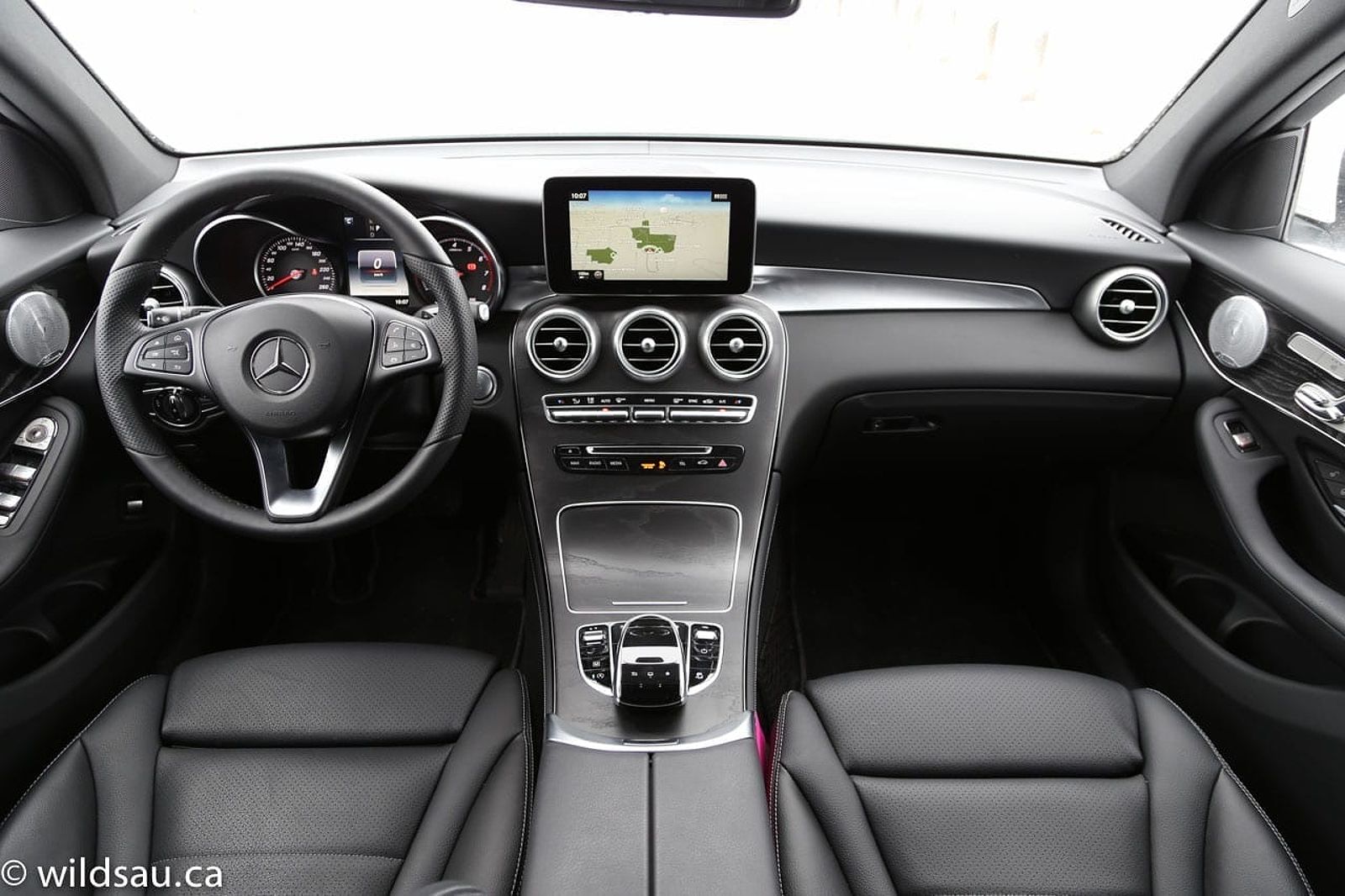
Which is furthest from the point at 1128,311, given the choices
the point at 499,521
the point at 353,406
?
the point at 499,521

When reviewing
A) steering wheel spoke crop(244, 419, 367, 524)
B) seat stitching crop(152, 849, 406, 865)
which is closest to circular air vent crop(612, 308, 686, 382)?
steering wheel spoke crop(244, 419, 367, 524)

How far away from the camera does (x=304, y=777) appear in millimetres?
1341

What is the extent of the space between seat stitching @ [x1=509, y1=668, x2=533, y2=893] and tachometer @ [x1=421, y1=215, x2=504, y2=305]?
0.78m

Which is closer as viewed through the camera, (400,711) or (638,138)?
(400,711)

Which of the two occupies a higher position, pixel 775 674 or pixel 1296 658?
pixel 1296 658

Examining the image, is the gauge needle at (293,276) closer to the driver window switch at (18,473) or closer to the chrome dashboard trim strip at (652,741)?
the driver window switch at (18,473)

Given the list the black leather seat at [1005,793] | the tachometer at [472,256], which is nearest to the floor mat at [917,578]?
the black leather seat at [1005,793]

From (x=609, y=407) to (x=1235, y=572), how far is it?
1322 millimetres

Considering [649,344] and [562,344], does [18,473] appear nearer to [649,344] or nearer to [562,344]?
[562,344]

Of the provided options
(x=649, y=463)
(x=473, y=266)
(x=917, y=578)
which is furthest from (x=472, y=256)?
(x=917, y=578)

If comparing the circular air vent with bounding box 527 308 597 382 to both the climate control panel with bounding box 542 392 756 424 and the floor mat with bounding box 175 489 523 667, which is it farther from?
the floor mat with bounding box 175 489 523 667

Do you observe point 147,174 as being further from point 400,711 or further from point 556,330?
point 400,711

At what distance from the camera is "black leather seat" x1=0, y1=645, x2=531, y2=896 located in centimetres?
122

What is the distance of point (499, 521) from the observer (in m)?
2.54
